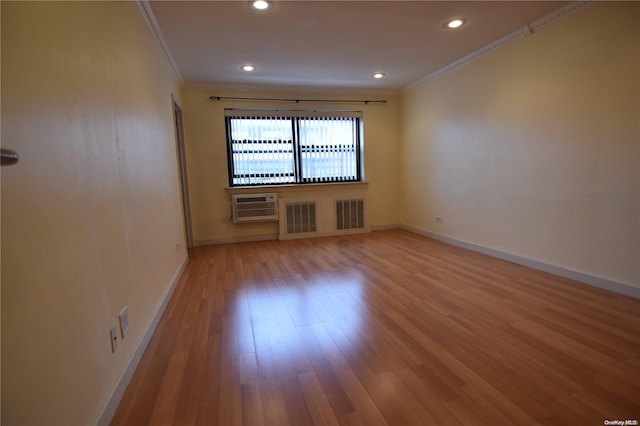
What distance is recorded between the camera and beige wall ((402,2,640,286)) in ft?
8.10

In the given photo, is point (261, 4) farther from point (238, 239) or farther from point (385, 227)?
point (385, 227)

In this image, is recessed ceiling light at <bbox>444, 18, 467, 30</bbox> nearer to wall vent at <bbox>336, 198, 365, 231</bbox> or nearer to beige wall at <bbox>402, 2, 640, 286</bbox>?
beige wall at <bbox>402, 2, 640, 286</bbox>

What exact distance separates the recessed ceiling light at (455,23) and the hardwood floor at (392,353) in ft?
8.22

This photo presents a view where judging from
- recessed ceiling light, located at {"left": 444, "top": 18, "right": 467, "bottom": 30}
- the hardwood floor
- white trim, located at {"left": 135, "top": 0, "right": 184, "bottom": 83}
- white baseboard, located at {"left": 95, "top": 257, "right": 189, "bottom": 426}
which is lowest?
the hardwood floor

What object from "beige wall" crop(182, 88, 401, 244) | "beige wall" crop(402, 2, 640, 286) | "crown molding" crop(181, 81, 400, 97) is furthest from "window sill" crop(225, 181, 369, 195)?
"beige wall" crop(402, 2, 640, 286)

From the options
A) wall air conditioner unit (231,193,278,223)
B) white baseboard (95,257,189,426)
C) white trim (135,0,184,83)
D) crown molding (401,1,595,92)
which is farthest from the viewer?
wall air conditioner unit (231,193,278,223)

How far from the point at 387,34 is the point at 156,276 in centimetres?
316

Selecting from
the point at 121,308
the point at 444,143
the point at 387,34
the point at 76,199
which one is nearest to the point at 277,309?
the point at 121,308

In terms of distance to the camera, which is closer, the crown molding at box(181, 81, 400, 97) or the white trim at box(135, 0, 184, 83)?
the white trim at box(135, 0, 184, 83)

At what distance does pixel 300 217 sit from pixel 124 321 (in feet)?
12.1

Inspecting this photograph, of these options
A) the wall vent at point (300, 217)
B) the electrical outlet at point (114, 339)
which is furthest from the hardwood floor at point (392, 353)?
the wall vent at point (300, 217)

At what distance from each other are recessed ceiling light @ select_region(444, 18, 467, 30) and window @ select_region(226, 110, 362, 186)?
2.48 meters

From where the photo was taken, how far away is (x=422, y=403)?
144 cm

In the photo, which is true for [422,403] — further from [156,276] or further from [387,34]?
[387,34]
